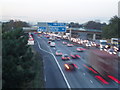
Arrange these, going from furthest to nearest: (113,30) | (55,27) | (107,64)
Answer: (113,30), (55,27), (107,64)

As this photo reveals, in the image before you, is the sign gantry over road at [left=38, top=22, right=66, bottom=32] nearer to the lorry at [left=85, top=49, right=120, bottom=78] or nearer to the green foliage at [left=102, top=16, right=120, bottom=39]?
the lorry at [left=85, top=49, right=120, bottom=78]

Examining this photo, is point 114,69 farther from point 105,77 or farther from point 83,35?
point 83,35

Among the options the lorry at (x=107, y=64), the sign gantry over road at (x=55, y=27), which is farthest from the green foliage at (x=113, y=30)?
the lorry at (x=107, y=64)

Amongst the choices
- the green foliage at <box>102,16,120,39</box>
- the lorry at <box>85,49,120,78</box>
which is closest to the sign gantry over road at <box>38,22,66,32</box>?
the lorry at <box>85,49,120,78</box>

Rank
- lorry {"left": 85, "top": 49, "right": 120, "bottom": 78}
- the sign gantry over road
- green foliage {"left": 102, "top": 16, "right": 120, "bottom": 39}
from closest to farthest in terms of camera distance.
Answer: lorry {"left": 85, "top": 49, "right": 120, "bottom": 78}
the sign gantry over road
green foliage {"left": 102, "top": 16, "right": 120, "bottom": 39}

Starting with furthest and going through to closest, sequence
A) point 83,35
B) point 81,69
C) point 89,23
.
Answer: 1. point 89,23
2. point 83,35
3. point 81,69

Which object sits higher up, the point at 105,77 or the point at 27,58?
the point at 27,58

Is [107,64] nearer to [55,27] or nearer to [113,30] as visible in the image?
[55,27]

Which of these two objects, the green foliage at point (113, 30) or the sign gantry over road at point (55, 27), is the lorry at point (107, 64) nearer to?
the sign gantry over road at point (55, 27)

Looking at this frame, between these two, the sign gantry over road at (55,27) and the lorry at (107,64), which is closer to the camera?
A: the lorry at (107,64)

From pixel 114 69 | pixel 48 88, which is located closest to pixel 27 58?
pixel 48 88

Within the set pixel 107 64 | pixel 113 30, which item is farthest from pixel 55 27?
pixel 113 30

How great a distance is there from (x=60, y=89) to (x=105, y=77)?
4.78 m

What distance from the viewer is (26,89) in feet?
49.4
